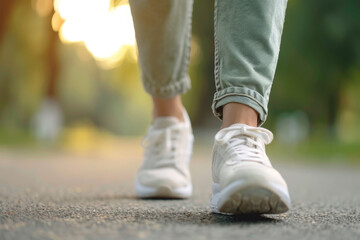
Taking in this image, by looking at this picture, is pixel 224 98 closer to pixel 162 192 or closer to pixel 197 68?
pixel 162 192

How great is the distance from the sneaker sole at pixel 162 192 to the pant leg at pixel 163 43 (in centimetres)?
40

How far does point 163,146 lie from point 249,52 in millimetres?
817

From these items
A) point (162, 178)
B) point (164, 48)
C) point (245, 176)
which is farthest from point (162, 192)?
point (245, 176)

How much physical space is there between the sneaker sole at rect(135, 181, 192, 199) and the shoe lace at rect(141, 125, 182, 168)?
0.12 meters

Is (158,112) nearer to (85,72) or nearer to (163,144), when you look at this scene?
(163,144)

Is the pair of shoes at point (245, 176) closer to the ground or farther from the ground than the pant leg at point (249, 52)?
closer to the ground

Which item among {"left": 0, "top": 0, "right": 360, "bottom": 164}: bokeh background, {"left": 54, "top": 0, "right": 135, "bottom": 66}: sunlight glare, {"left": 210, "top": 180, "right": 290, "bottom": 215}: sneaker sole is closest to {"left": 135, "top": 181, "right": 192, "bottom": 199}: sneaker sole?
{"left": 210, "top": 180, "right": 290, "bottom": 215}: sneaker sole

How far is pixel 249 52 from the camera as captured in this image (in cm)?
160

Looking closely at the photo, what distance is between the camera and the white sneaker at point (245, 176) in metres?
1.35

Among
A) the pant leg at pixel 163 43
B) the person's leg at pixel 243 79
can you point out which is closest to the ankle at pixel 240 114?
the person's leg at pixel 243 79

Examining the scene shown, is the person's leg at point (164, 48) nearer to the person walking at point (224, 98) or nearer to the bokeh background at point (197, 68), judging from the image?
the person walking at point (224, 98)

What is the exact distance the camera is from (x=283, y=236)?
123cm

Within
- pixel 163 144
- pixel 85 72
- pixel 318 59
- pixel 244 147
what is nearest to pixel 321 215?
pixel 244 147

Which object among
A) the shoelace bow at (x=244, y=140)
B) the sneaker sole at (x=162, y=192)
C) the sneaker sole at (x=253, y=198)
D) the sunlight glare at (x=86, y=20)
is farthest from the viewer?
the sunlight glare at (x=86, y=20)
